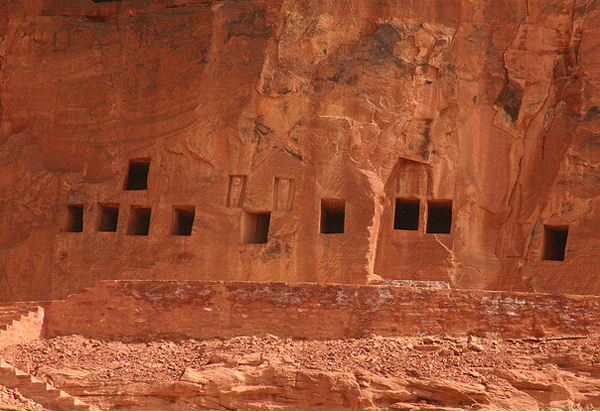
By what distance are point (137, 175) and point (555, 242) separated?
9.49 metres

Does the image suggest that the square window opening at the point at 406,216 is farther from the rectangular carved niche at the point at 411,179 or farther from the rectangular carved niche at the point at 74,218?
the rectangular carved niche at the point at 74,218

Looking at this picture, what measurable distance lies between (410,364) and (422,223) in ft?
23.2

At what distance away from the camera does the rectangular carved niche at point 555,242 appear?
65.8 feet

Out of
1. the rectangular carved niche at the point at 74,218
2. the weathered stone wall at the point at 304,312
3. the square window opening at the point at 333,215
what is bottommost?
the weathered stone wall at the point at 304,312

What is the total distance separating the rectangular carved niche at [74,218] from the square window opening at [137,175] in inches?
48.2

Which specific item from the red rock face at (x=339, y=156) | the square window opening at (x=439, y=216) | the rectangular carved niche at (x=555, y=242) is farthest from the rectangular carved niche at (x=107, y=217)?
the rectangular carved niche at (x=555, y=242)

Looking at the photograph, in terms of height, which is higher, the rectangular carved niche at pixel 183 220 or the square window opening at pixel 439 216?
the square window opening at pixel 439 216

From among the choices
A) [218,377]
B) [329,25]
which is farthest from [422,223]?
[218,377]

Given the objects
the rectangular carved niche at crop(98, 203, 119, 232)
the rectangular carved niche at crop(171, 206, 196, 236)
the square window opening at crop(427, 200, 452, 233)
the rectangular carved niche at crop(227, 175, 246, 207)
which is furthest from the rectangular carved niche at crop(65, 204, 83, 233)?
the square window opening at crop(427, 200, 452, 233)

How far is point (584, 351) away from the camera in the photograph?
43.2 feet

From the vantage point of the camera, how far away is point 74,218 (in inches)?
851

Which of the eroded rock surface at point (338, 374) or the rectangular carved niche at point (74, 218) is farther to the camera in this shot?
the rectangular carved niche at point (74, 218)

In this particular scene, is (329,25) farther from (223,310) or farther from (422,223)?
(223,310)

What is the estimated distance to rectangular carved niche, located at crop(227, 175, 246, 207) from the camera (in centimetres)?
2031
